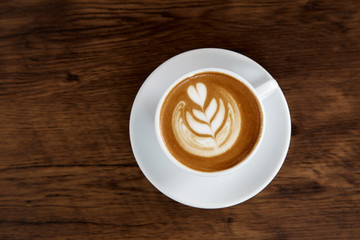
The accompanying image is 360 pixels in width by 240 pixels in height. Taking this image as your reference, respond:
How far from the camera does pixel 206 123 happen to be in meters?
1.08

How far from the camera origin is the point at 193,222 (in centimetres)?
124

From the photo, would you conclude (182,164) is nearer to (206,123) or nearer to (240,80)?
(206,123)

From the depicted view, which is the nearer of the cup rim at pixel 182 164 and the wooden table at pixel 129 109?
the cup rim at pixel 182 164

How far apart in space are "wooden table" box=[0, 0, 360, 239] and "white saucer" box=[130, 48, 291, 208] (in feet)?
0.37

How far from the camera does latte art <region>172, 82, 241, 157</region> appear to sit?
108 cm

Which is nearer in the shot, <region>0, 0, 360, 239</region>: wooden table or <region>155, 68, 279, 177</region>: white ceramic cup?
<region>155, 68, 279, 177</region>: white ceramic cup

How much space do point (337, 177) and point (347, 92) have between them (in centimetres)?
32

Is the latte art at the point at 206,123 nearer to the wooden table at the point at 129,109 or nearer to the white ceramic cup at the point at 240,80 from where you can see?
the white ceramic cup at the point at 240,80

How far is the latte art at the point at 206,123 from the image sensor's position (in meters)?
1.08

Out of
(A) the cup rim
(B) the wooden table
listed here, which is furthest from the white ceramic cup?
(B) the wooden table

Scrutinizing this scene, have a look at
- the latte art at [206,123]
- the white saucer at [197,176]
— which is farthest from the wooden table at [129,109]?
the latte art at [206,123]

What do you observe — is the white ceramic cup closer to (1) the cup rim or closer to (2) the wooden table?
(1) the cup rim

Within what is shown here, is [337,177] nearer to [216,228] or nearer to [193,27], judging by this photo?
[216,228]

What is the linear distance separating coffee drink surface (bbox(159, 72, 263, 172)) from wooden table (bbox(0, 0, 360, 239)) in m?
0.20
